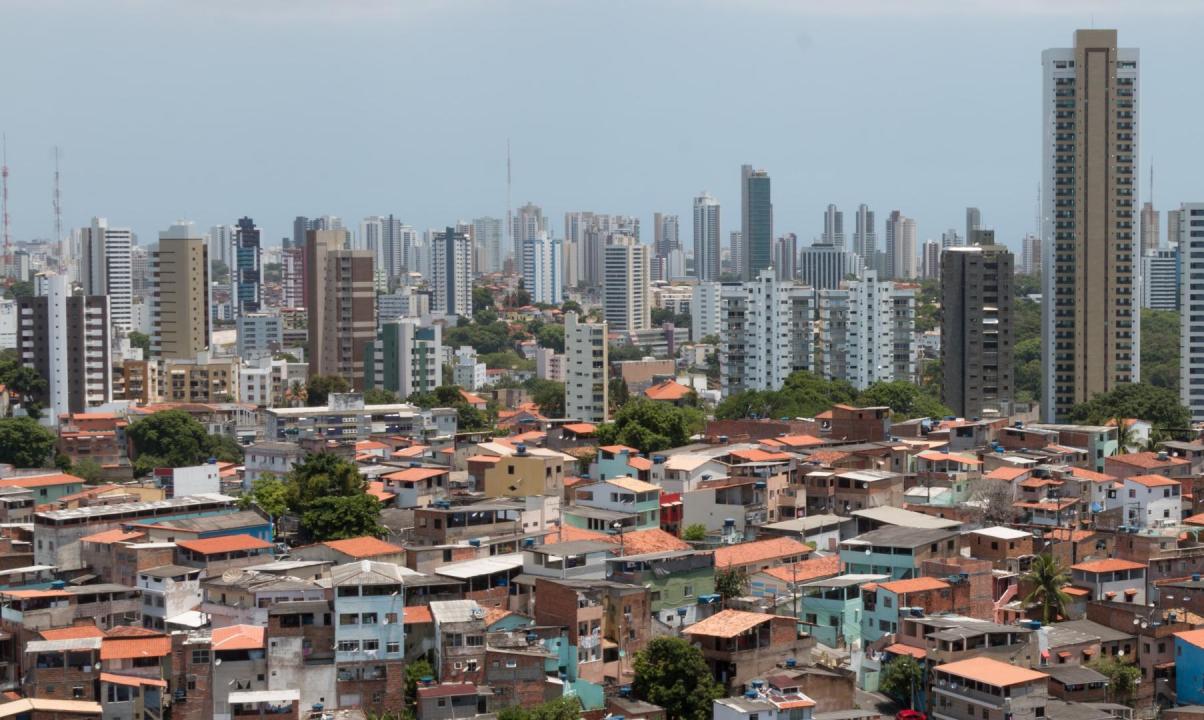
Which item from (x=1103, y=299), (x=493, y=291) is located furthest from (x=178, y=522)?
(x=493, y=291)

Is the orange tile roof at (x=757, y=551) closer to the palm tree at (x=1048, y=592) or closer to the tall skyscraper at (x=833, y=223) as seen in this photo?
the palm tree at (x=1048, y=592)

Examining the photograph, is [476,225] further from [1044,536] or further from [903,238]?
[1044,536]

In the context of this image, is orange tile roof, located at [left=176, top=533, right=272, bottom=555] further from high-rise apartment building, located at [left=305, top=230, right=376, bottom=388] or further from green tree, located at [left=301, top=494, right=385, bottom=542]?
high-rise apartment building, located at [left=305, top=230, right=376, bottom=388]

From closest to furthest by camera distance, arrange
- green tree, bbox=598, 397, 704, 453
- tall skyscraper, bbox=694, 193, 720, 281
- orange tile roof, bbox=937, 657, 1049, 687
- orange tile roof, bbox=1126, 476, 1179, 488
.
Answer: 1. orange tile roof, bbox=937, 657, 1049, 687
2. orange tile roof, bbox=1126, 476, 1179, 488
3. green tree, bbox=598, 397, 704, 453
4. tall skyscraper, bbox=694, 193, 720, 281

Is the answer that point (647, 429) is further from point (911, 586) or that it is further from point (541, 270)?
point (541, 270)

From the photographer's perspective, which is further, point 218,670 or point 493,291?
point 493,291

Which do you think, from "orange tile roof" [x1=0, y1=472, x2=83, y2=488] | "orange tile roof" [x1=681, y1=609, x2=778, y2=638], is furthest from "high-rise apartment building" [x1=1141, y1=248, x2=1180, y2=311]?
"orange tile roof" [x1=681, y1=609, x2=778, y2=638]
